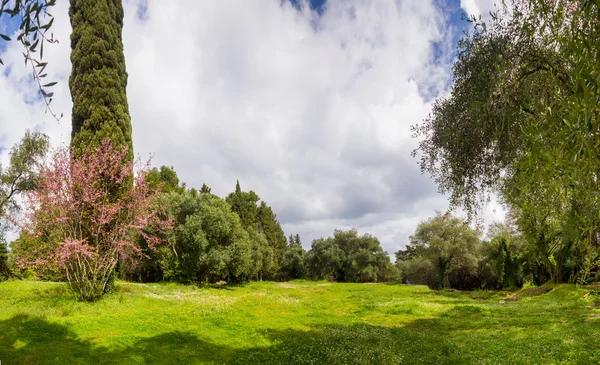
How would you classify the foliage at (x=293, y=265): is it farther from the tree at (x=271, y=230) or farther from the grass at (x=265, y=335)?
the grass at (x=265, y=335)

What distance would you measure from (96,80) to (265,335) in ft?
75.6

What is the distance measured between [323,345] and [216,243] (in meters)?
30.2

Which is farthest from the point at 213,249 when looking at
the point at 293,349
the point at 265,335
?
the point at 293,349

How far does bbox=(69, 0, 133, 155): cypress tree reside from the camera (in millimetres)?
25203

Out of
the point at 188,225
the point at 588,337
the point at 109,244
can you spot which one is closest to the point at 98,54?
the point at 109,244

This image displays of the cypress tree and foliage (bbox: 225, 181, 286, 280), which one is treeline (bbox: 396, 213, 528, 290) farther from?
the cypress tree

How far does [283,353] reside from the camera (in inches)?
498

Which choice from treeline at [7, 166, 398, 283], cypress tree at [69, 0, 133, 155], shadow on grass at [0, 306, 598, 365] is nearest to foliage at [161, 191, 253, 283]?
treeline at [7, 166, 398, 283]

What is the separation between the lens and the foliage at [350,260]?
258ft

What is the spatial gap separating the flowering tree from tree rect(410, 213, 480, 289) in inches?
1866

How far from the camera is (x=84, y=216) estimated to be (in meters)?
22.0

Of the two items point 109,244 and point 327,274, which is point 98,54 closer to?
point 109,244

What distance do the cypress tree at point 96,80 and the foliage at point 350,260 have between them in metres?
62.1

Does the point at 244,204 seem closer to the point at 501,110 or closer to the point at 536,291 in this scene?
the point at 536,291
